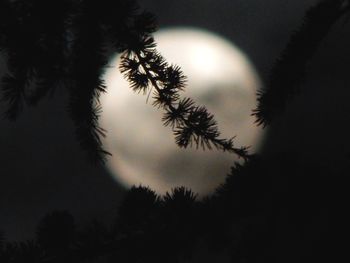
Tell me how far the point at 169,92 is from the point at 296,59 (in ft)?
1.84

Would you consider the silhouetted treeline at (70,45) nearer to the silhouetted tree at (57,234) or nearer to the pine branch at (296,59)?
the silhouetted tree at (57,234)

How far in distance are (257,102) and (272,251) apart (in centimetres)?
62

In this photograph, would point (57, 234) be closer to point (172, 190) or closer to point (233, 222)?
point (172, 190)

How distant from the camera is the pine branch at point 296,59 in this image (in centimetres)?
155

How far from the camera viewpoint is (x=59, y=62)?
1552mm

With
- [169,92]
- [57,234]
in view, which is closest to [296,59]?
[169,92]

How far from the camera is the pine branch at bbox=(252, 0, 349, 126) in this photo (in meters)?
1.55

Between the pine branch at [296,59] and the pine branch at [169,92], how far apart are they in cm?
23

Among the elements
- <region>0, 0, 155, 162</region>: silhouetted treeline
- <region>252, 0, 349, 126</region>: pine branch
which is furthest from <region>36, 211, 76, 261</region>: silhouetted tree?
<region>252, 0, 349, 126</region>: pine branch

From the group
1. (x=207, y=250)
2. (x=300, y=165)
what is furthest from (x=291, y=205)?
(x=207, y=250)

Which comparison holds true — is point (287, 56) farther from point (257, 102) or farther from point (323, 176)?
point (323, 176)

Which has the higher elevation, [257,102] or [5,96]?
[257,102]

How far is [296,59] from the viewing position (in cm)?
157

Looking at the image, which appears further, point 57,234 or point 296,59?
point 296,59
